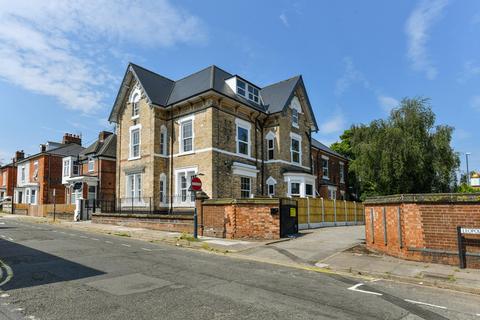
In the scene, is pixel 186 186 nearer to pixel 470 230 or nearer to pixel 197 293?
pixel 197 293

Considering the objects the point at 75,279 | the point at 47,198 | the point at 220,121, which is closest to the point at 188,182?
the point at 220,121

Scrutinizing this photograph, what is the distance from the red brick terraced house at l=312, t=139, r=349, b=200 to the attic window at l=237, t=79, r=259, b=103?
34.1 feet

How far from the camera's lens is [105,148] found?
3309 cm

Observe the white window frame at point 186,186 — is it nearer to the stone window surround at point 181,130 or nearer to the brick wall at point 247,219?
the stone window surround at point 181,130

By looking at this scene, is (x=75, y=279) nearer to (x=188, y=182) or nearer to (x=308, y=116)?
(x=188, y=182)

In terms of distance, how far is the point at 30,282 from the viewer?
7.46 metres

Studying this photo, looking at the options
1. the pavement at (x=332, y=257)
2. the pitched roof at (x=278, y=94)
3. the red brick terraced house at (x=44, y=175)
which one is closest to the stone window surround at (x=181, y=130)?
the pitched roof at (x=278, y=94)

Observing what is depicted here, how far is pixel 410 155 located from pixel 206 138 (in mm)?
A: 13962

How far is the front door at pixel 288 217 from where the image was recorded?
53.0 ft

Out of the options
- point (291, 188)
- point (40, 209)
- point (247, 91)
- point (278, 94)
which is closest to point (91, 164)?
point (40, 209)

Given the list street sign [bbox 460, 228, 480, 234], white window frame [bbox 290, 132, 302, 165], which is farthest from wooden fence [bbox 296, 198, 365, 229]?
street sign [bbox 460, 228, 480, 234]

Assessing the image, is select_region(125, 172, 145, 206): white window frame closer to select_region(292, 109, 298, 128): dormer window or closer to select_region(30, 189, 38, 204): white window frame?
select_region(292, 109, 298, 128): dormer window

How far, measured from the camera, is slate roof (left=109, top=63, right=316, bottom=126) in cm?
2370

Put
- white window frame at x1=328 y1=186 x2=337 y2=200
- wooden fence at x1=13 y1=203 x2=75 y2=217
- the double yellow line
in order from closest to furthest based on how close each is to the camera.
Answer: the double yellow line, wooden fence at x1=13 y1=203 x2=75 y2=217, white window frame at x1=328 y1=186 x2=337 y2=200
